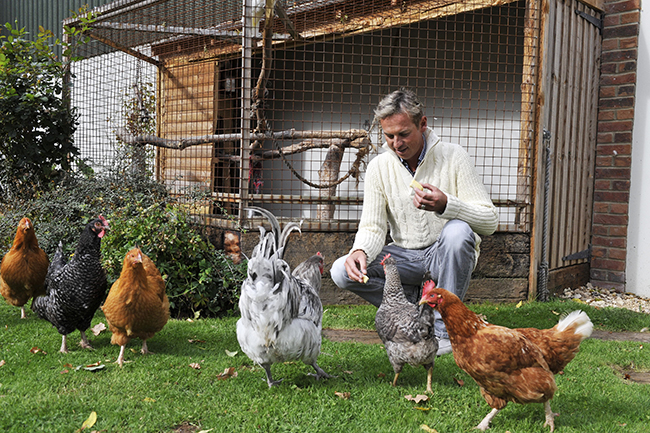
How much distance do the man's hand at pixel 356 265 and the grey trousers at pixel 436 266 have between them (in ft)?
0.62

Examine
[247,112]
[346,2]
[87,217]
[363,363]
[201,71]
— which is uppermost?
[346,2]

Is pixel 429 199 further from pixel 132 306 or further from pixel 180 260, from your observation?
pixel 180 260

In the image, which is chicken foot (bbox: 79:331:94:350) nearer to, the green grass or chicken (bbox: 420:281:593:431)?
the green grass

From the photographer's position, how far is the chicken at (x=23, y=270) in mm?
4090

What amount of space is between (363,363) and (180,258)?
205 centimetres

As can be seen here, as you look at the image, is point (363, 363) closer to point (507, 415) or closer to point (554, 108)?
point (507, 415)

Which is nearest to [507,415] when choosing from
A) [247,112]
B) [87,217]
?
[247,112]

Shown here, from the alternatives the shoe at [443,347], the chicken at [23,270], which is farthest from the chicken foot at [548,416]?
the chicken at [23,270]

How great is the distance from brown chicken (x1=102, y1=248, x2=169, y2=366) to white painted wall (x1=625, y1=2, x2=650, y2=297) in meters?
5.05

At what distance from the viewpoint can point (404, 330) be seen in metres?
2.81

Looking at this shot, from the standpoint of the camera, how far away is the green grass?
8.10 feet

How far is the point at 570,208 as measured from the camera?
553cm

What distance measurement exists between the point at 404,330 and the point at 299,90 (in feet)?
10.6

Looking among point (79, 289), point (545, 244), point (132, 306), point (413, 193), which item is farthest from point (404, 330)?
point (545, 244)
